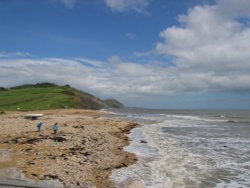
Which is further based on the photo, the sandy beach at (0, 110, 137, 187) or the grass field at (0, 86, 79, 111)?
the grass field at (0, 86, 79, 111)

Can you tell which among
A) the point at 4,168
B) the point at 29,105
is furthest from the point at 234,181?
the point at 29,105

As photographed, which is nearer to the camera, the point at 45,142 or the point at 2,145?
the point at 2,145

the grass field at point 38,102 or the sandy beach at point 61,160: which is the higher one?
the grass field at point 38,102

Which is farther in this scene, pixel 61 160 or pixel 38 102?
pixel 38 102

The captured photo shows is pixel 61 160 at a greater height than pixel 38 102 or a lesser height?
lesser

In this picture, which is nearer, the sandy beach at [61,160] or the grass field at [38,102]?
the sandy beach at [61,160]

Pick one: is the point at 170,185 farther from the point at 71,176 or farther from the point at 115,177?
the point at 71,176

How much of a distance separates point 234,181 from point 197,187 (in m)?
2.96

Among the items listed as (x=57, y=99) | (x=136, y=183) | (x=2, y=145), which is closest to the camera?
(x=136, y=183)

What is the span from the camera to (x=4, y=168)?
16781 mm

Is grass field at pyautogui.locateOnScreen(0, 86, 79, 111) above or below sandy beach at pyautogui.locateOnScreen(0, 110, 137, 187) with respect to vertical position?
above

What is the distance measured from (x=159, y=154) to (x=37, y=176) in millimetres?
11389

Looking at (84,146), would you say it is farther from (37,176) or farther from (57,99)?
(57,99)

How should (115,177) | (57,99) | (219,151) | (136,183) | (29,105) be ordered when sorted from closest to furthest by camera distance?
(136,183) < (115,177) < (219,151) < (29,105) < (57,99)
